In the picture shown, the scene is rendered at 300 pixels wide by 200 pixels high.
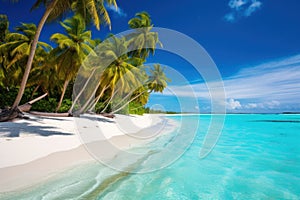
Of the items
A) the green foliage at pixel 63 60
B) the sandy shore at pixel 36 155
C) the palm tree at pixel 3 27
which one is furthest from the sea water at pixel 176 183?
the palm tree at pixel 3 27

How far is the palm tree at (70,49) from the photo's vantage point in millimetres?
13141

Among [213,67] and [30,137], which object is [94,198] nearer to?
[30,137]

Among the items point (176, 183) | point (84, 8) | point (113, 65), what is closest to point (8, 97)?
point (113, 65)

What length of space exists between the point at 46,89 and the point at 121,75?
24.0 ft

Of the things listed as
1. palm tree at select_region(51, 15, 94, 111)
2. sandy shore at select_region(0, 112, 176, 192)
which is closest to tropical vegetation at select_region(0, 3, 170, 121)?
palm tree at select_region(51, 15, 94, 111)

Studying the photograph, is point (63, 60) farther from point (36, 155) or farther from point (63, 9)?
point (36, 155)

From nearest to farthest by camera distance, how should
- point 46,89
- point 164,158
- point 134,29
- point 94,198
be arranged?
point 94,198
point 164,158
point 46,89
point 134,29

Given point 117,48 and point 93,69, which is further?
point 117,48

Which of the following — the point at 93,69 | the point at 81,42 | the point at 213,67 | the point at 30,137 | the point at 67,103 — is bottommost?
the point at 30,137

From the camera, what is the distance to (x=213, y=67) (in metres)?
7.25

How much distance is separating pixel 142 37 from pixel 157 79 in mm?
9766

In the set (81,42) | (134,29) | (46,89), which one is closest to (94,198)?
(81,42)

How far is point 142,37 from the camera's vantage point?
69.1 ft

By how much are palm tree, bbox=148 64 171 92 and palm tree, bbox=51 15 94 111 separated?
16.4m
